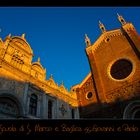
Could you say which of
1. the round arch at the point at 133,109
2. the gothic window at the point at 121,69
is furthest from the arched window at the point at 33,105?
the gothic window at the point at 121,69

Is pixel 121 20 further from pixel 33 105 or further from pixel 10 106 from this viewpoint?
pixel 10 106

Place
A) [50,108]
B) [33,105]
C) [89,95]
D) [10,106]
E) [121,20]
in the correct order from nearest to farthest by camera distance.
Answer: [10,106] < [33,105] < [50,108] < [89,95] < [121,20]

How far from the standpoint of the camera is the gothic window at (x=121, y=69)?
19.5 m

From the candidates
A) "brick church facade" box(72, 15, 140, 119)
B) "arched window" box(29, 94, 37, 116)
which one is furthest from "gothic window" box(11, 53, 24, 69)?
"brick church facade" box(72, 15, 140, 119)

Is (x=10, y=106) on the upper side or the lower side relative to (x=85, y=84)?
lower

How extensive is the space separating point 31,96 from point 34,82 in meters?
1.43

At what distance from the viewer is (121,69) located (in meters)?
20.1

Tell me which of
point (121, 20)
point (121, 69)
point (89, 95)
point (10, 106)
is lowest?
point (10, 106)

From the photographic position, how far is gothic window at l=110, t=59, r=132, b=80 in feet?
64.0

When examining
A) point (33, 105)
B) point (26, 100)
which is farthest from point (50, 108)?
point (26, 100)

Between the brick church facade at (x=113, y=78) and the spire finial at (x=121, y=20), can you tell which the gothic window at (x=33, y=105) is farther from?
the spire finial at (x=121, y=20)

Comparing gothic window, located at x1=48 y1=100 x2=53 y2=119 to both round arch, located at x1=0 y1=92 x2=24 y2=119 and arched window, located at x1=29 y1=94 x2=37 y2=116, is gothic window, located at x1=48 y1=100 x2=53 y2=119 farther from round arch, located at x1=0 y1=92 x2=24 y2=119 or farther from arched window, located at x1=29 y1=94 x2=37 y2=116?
round arch, located at x1=0 y1=92 x2=24 y2=119
